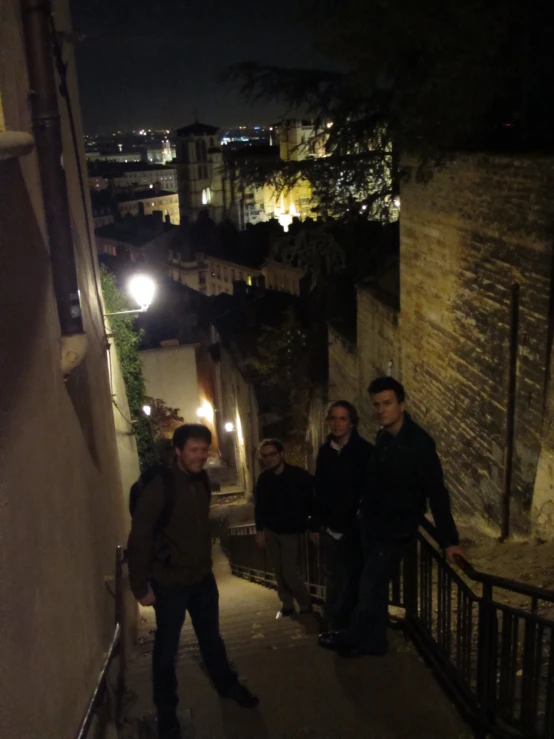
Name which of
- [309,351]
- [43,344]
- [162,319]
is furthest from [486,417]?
[162,319]

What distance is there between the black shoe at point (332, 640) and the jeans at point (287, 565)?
2.84ft

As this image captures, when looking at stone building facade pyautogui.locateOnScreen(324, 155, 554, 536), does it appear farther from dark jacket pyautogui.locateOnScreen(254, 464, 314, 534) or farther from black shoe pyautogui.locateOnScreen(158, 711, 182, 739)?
black shoe pyautogui.locateOnScreen(158, 711, 182, 739)

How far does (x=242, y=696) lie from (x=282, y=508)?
4.82ft

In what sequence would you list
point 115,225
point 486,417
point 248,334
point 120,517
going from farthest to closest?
point 115,225 → point 248,334 → point 486,417 → point 120,517

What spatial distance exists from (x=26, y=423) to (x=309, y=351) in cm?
1557

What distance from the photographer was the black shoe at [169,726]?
3623 millimetres

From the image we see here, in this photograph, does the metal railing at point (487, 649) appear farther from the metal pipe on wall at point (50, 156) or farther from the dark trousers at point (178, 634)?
the metal pipe on wall at point (50, 156)

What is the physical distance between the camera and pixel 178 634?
3895 millimetres

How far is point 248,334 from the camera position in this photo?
2325cm

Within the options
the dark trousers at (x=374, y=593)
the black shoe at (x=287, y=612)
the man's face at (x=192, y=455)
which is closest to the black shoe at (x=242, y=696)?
the dark trousers at (x=374, y=593)

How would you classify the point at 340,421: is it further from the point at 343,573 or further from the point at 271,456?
the point at 343,573

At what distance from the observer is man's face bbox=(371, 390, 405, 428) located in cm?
379

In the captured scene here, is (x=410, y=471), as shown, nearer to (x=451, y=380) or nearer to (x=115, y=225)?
(x=451, y=380)

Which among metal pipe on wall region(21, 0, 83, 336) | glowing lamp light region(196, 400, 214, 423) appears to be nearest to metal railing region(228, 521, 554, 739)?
metal pipe on wall region(21, 0, 83, 336)
